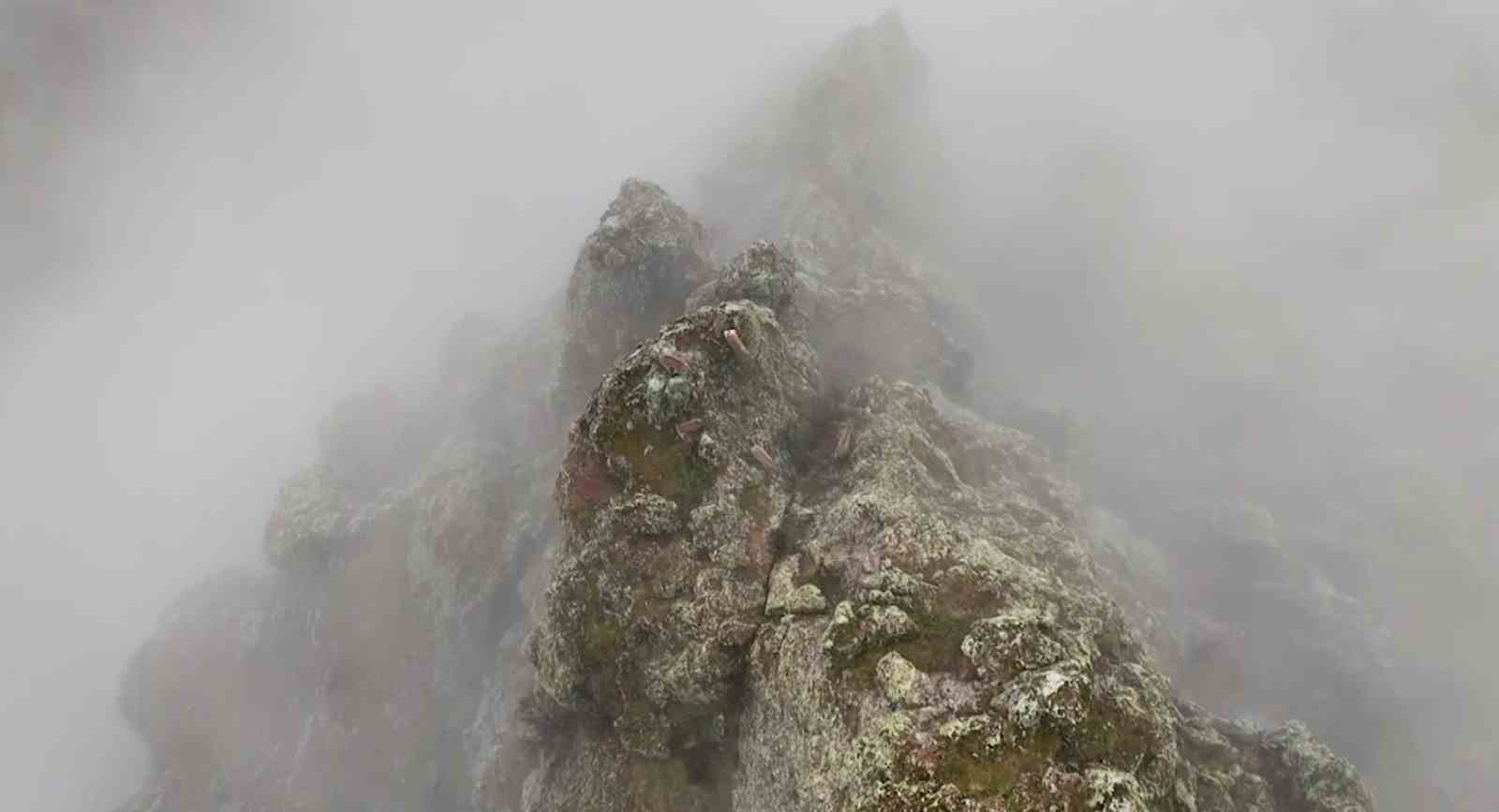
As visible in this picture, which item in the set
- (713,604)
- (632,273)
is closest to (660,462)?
(713,604)

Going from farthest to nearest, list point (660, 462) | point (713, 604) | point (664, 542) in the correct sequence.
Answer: point (660, 462) < point (664, 542) < point (713, 604)

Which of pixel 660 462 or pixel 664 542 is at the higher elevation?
pixel 660 462

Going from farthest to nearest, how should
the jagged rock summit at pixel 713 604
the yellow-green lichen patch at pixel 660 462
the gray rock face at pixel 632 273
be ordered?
the gray rock face at pixel 632 273 < the yellow-green lichen patch at pixel 660 462 < the jagged rock summit at pixel 713 604

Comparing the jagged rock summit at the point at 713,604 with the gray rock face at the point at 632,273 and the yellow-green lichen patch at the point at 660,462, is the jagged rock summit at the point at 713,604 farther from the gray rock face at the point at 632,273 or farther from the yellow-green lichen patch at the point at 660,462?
the gray rock face at the point at 632,273

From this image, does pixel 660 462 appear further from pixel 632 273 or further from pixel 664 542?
pixel 632 273

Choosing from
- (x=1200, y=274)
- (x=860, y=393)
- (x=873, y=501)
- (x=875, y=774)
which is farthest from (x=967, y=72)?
(x=875, y=774)

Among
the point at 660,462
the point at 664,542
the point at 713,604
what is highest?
the point at 660,462

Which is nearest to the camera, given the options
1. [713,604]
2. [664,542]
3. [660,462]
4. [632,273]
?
[713,604]

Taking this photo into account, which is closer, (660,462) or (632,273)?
(660,462)

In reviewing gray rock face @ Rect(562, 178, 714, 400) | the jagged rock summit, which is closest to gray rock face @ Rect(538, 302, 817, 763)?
Answer: the jagged rock summit

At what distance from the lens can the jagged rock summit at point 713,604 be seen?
27703 mm

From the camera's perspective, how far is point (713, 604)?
36.5 meters

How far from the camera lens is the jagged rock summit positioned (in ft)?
90.9

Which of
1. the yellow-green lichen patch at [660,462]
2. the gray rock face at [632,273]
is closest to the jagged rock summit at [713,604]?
the yellow-green lichen patch at [660,462]
